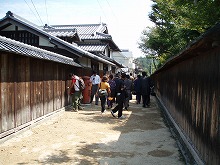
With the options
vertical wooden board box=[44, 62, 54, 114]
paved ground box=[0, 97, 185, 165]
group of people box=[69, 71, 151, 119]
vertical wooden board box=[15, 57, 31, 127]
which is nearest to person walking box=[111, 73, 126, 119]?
group of people box=[69, 71, 151, 119]

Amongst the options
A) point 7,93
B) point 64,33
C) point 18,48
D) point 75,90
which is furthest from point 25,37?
point 7,93

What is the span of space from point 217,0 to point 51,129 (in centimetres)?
725

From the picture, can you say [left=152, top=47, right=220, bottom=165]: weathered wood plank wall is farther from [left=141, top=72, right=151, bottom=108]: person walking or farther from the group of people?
[left=141, top=72, right=151, bottom=108]: person walking

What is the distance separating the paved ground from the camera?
18.4ft

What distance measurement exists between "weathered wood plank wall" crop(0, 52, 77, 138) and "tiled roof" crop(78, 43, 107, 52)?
13.1 metres

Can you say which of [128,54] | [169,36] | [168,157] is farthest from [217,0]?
[128,54]

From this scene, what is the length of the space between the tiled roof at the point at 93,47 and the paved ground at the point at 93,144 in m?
15.5

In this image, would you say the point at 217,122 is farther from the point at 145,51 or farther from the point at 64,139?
the point at 145,51

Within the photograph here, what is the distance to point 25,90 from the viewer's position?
27.5 ft

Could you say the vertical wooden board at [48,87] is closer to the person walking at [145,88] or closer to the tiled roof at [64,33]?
the person walking at [145,88]

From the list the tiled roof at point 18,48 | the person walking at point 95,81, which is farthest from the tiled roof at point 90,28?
the tiled roof at point 18,48

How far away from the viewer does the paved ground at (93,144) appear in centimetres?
561

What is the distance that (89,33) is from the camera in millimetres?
28031

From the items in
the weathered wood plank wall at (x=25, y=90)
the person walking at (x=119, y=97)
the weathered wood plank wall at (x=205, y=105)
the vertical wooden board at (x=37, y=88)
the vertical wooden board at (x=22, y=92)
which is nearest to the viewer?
the weathered wood plank wall at (x=205, y=105)
